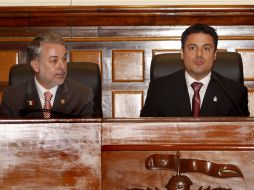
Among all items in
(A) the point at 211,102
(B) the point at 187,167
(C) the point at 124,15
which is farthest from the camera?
(C) the point at 124,15

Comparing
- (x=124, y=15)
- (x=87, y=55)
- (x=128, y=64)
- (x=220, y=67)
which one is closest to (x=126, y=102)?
(x=128, y=64)

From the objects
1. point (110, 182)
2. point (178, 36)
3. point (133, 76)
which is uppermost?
point (178, 36)

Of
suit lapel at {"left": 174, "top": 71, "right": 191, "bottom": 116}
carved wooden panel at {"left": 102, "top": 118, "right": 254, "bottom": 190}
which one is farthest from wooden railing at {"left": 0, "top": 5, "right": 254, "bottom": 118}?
carved wooden panel at {"left": 102, "top": 118, "right": 254, "bottom": 190}

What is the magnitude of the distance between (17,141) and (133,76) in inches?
76.8

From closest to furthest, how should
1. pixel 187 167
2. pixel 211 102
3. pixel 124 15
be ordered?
pixel 187 167 < pixel 211 102 < pixel 124 15

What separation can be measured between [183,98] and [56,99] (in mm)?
554

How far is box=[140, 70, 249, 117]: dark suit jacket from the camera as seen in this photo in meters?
2.46

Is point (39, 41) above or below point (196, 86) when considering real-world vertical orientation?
above

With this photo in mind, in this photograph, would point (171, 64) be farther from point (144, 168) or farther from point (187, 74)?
point (144, 168)

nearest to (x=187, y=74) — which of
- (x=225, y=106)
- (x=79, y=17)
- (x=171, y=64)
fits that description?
(x=171, y=64)

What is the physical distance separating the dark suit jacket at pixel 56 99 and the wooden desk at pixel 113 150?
1052 millimetres

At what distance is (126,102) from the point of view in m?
3.28

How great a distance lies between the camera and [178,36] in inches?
130

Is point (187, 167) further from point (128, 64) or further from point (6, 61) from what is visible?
point (6, 61)
